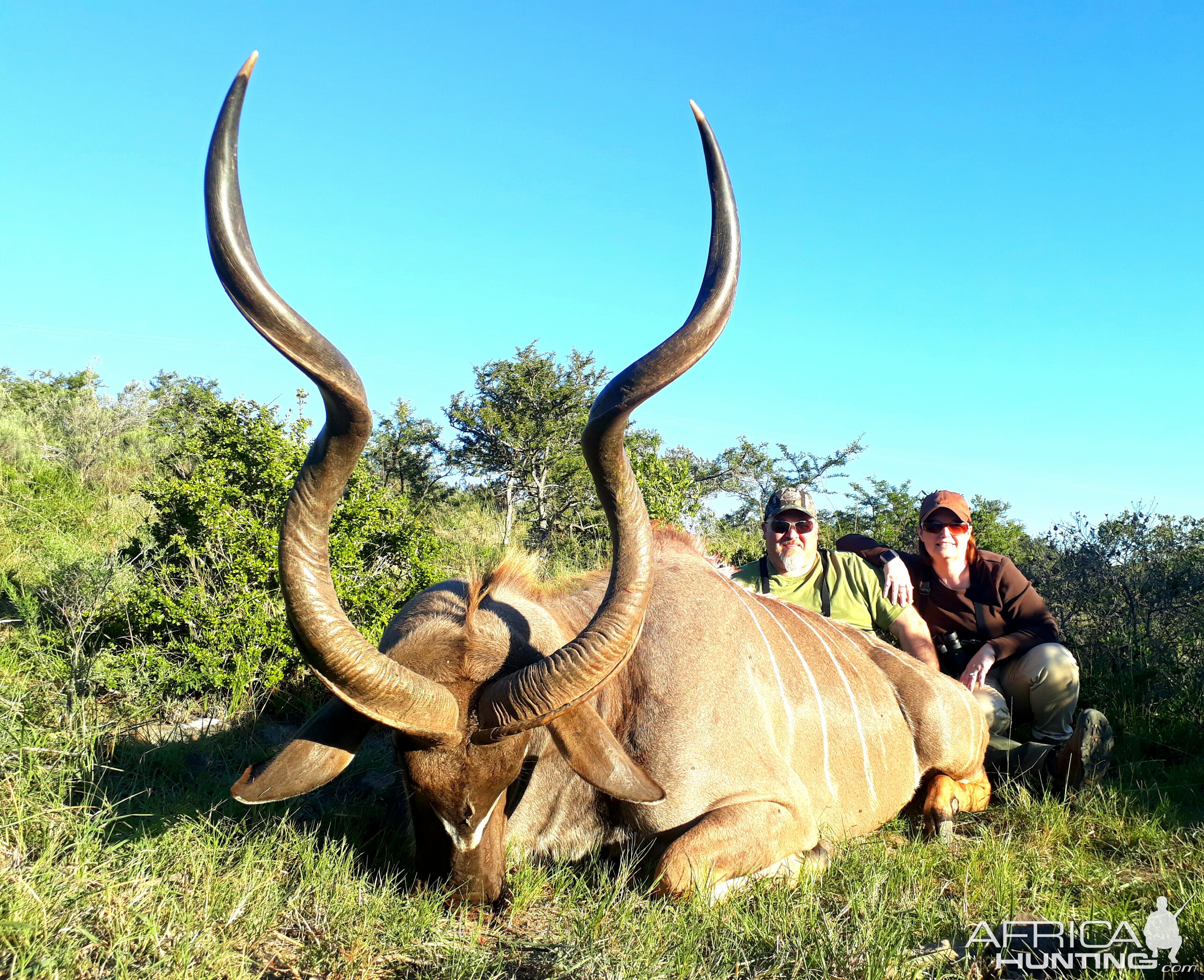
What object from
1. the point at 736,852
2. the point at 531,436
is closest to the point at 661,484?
the point at 531,436

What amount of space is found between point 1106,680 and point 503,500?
23.6 feet

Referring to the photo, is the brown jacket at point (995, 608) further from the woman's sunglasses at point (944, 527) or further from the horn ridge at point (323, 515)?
the horn ridge at point (323, 515)

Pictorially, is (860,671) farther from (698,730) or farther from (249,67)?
(249,67)

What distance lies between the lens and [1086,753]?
186 inches

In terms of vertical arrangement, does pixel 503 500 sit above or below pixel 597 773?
above

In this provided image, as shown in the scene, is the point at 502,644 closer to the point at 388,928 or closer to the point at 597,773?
the point at 597,773

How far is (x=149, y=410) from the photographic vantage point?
15422 millimetres

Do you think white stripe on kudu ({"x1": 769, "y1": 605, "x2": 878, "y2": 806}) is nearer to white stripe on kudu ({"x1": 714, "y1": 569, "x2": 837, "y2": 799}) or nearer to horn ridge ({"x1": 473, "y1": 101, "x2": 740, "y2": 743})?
white stripe on kudu ({"x1": 714, "y1": 569, "x2": 837, "y2": 799})

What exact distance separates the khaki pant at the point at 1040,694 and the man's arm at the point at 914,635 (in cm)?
36

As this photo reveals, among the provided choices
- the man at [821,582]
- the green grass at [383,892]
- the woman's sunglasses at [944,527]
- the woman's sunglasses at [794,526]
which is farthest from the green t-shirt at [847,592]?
the green grass at [383,892]

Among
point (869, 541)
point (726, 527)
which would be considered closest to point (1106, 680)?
point (869, 541)

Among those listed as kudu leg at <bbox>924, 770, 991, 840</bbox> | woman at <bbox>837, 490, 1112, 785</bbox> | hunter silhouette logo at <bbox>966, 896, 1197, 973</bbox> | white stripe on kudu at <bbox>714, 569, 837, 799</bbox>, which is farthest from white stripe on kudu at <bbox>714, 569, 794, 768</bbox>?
woman at <bbox>837, 490, 1112, 785</bbox>

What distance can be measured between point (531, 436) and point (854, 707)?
744 centimetres

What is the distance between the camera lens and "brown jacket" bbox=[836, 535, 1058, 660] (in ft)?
17.6
